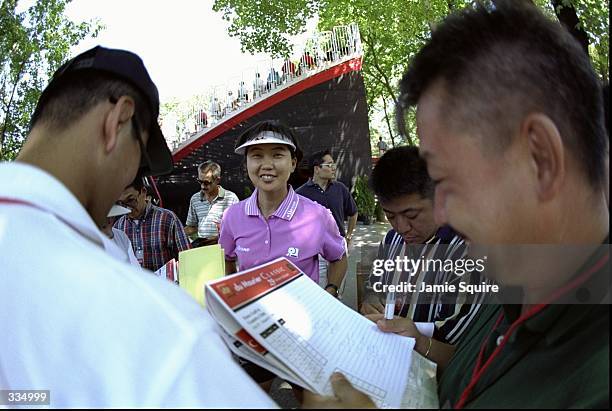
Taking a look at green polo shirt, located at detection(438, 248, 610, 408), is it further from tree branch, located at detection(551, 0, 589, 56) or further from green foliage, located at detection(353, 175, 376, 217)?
green foliage, located at detection(353, 175, 376, 217)

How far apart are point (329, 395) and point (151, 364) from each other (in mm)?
409

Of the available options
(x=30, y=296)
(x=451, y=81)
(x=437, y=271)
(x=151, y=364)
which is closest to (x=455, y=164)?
(x=451, y=81)

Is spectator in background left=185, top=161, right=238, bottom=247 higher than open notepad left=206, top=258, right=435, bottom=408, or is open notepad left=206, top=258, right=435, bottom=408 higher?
spectator in background left=185, top=161, right=238, bottom=247

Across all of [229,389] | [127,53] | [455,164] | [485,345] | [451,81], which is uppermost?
[127,53]

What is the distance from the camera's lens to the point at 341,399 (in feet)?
3.21

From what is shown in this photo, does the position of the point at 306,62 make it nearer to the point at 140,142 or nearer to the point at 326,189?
the point at 326,189

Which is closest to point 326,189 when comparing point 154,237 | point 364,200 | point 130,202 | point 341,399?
point 154,237

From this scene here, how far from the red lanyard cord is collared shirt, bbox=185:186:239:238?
4.24m

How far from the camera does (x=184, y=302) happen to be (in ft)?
2.88

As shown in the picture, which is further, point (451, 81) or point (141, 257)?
point (141, 257)

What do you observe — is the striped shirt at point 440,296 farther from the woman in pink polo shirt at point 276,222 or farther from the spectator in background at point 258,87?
the spectator in background at point 258,87

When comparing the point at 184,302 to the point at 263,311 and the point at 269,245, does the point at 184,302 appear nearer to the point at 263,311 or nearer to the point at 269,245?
the point at 263,311

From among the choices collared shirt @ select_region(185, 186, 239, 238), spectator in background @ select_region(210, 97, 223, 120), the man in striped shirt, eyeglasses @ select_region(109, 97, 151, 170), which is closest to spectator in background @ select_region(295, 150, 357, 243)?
collared shirt @ select_region(185, 186, 239, 238)

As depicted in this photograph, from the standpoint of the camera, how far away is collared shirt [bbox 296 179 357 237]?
230 inches
